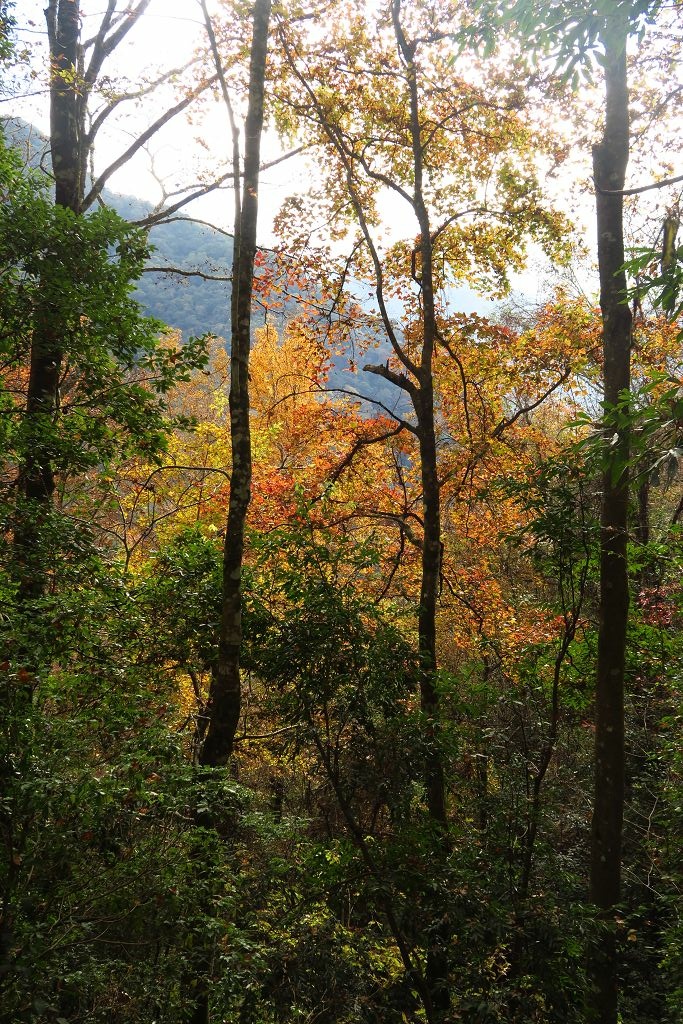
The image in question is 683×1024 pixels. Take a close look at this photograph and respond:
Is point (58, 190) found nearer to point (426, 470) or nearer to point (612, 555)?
point (426, 470)

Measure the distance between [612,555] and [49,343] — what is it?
5488 millimetres

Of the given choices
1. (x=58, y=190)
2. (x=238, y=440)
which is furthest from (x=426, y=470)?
(x=58, y=190)

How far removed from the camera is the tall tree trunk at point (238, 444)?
20.5 feet

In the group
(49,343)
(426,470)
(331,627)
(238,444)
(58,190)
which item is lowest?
(331,627)

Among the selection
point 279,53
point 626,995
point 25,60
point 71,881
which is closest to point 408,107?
point 279,53

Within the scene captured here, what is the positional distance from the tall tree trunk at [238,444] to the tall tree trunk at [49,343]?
5.66ft

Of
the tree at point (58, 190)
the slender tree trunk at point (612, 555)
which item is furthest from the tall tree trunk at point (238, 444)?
the slender tree trunk at point (612, 555)

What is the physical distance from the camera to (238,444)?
21.6 ft

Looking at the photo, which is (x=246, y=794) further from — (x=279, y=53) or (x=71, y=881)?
(x=279, y=53)

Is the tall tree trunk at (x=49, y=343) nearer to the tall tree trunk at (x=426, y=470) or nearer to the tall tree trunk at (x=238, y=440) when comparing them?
the tall tree trunk at (x=238, y=440)

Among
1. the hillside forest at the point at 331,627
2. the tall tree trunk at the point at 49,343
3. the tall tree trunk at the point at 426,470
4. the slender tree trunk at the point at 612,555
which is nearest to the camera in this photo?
the hillside forest at the point at 331,627

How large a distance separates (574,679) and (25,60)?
9791 mm

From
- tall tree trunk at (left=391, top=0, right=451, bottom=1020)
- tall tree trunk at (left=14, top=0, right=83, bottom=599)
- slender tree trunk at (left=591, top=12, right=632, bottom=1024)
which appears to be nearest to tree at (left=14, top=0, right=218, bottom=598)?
tall tree trunk at (left=14, top=0, right=83, bottom=599)

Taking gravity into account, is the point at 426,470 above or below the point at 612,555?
above
